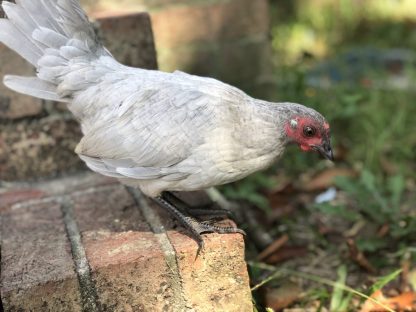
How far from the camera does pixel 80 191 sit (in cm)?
223

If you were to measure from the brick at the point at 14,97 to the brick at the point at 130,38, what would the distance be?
324mm

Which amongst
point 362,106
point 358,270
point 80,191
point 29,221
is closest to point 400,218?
point 358,270

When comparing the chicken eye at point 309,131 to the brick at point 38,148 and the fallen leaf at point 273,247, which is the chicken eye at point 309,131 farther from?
the brick at point 38,148

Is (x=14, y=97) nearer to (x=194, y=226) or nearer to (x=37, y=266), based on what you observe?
(x=37, y=266)

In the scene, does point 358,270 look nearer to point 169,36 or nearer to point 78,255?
point 78,255

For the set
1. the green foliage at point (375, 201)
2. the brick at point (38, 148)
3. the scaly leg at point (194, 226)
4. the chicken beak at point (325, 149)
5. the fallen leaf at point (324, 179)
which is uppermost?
the chicken beak at point (325, 149)

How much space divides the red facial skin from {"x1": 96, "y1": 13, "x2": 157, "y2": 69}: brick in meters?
0.84

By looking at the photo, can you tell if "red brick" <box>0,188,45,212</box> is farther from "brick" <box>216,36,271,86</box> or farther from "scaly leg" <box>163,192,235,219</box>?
"brick" <box>216,36,271,86</box>

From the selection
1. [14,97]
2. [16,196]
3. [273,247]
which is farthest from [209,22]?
[16,196]

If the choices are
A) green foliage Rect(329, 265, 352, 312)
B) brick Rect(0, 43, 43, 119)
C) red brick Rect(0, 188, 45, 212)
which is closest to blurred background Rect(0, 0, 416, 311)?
green foliage Rect(329, 265, 352, 312)

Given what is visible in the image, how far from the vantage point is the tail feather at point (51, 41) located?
1869 mm

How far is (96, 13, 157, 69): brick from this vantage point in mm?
2318

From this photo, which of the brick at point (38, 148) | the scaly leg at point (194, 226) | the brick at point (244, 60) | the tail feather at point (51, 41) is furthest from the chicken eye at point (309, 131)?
the brick at point (244, 60)

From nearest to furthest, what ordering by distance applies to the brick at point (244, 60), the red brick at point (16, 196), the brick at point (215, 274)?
the brick at point (215, 274) < the red brick at point (16, 196) < the brick at point (244, 60)
